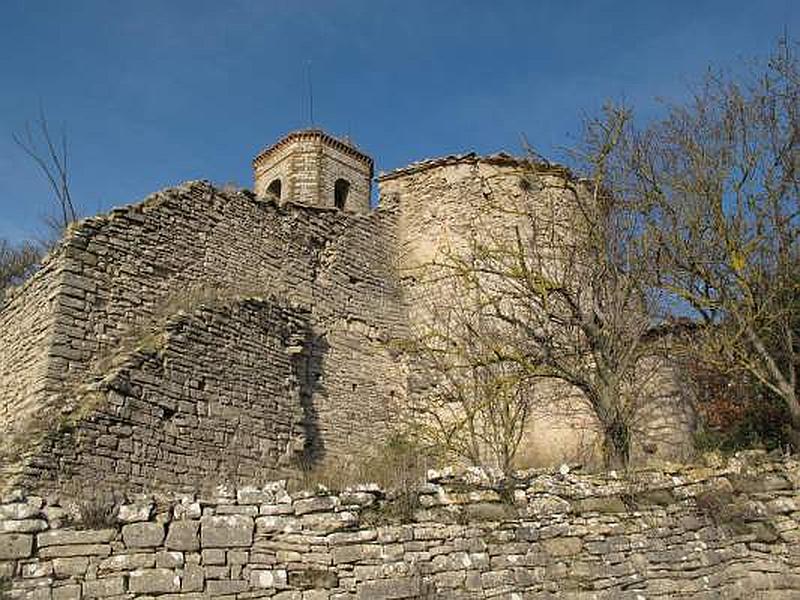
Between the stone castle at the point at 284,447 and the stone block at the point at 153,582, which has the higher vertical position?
the stone castle at the point at 284,447

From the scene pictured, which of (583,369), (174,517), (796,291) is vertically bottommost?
(174,517)

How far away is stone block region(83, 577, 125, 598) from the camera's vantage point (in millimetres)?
5203

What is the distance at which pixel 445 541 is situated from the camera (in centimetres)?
621

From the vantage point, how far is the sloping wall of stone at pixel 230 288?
11.1m

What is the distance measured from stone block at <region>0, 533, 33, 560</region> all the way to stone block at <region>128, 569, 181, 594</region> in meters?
0.71

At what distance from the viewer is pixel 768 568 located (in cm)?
676

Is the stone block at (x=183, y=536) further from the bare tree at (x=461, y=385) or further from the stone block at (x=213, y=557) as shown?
the bare tree at (x=461, y=385)

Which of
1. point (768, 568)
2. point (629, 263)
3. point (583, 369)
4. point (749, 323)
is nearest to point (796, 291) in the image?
point (749, 323)

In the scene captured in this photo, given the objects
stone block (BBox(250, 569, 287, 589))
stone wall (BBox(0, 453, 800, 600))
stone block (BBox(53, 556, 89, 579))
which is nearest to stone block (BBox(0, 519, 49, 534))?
stone wall (BBox(0, 453, 800, 600))

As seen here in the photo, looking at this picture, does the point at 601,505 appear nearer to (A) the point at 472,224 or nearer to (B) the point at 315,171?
(A) the point at 472,224

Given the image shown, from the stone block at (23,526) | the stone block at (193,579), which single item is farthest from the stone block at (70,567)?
the stone block at (193,579)

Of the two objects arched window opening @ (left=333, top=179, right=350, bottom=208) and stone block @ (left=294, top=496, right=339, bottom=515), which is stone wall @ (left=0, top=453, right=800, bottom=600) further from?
arched window opening @ (left=333, top=179, right=350, bottom=208)

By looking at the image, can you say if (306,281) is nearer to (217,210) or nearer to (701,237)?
(217,210)

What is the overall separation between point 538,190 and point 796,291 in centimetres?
732
